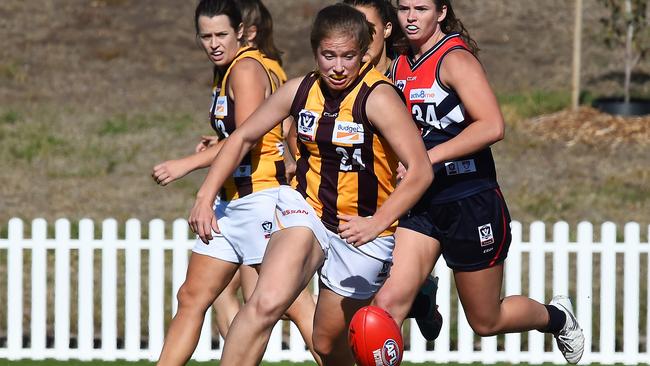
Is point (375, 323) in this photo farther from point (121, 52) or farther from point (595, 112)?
point (121, 52)

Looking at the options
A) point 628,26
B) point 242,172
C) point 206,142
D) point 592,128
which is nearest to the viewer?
point 242,172

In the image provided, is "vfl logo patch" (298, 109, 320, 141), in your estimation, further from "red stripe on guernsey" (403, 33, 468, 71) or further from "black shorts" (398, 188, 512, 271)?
"black shorts" (398, 188, 512, 271)

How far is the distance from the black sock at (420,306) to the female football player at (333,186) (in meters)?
0.71

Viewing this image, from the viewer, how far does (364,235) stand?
202 inches

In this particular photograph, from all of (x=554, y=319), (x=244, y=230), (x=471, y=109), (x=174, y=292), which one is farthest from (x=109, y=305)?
(x=471, y=109)

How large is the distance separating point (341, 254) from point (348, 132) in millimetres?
557

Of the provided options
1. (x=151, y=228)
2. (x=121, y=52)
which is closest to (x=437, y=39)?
(x=151, y=228)

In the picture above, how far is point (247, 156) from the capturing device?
6.41 metres

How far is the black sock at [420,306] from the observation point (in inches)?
253

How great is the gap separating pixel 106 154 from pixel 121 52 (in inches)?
248

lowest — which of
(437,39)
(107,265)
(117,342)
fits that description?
(117,342)

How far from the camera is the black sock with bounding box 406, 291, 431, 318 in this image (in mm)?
6426

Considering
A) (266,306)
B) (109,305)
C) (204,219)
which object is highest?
(204,219)

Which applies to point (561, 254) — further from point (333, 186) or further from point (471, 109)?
point (333, 186)
